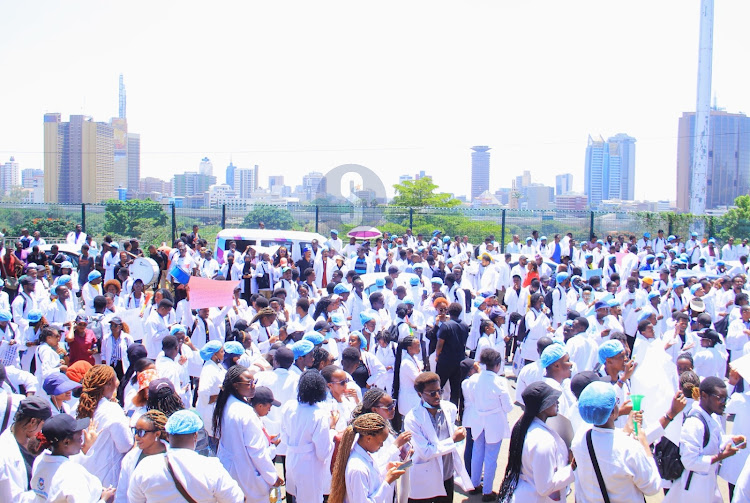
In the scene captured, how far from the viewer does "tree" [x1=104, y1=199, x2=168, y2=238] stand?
20297 mm

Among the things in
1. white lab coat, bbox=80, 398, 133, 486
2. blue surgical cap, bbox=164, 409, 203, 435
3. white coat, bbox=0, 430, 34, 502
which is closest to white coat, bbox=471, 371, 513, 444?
blue surgical cap, bbox=164, 409, 203, 435

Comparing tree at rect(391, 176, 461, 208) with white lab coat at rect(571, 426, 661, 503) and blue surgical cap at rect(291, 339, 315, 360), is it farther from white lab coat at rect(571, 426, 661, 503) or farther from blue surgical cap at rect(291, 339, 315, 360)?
white lab coat at rect(571, 426, 661, 503)

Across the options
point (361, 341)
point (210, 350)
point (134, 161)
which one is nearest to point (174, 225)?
point (361, 341)

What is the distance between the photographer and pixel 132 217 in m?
20.4

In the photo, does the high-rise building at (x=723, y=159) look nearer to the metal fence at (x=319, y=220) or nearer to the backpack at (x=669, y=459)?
the metal fence at (x=319, y=220)

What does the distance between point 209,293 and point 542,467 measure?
568cm

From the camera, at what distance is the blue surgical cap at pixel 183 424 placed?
3.93 m

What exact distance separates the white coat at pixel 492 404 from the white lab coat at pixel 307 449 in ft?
5.82

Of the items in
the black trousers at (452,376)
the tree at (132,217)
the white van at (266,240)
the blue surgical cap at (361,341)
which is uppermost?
the tree at (132,217)

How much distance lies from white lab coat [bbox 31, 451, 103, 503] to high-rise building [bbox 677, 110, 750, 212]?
176569mm

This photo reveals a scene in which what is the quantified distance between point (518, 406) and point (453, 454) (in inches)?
169

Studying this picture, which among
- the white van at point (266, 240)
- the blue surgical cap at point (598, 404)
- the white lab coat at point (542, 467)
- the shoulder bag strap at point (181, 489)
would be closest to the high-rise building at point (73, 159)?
the white van at point (266, 240)

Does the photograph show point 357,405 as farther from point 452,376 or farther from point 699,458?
point 452,376

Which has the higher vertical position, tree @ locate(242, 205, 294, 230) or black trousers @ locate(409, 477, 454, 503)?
tree @ locate(242, 205, 294, 230)
